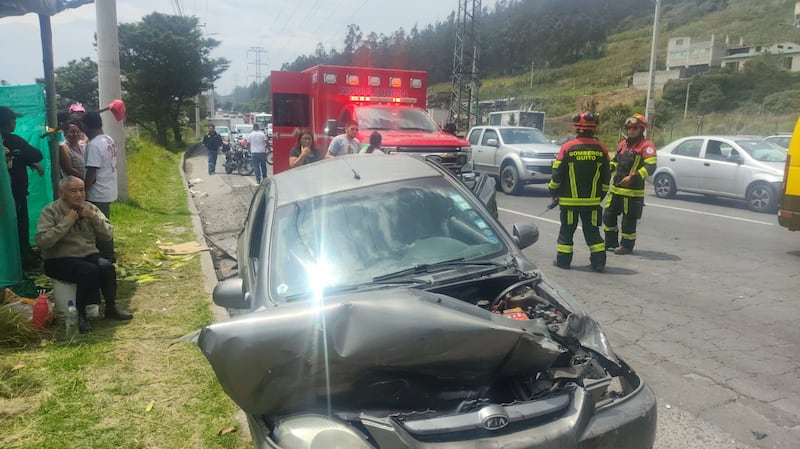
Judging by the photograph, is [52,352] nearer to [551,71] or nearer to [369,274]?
[369,274]

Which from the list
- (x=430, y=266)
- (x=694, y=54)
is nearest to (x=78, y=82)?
(x=430, y=266)

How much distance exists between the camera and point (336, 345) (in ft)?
7.23

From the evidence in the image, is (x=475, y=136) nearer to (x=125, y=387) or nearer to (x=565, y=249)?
(x=565, y=249)

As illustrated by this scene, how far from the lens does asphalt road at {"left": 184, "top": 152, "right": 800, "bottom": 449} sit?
3521 millimetres

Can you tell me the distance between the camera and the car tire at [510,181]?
1449cm

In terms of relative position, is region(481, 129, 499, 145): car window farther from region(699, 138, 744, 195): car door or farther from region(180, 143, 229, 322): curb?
region(180, 143, 229, 322): curb

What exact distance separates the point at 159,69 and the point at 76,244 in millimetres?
39206

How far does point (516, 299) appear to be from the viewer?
10.2 ft

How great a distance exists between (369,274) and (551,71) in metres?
105

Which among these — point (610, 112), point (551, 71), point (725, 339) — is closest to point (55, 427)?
point (725, 339)

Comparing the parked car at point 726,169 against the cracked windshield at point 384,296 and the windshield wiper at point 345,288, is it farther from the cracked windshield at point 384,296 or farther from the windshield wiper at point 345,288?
the windshield wiper at point 345,288

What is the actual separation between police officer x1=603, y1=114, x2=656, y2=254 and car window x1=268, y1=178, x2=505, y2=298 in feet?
14.6

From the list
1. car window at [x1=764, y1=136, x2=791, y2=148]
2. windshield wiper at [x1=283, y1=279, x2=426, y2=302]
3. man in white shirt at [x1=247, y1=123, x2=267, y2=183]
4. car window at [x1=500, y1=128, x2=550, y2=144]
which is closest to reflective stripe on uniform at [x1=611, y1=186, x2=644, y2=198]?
windshield wiper at [x1=283, y1=279, x2=426, y2=302]

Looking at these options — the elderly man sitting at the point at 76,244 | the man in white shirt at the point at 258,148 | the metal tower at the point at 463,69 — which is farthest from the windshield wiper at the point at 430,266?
the metal tower at the point at 463,69
